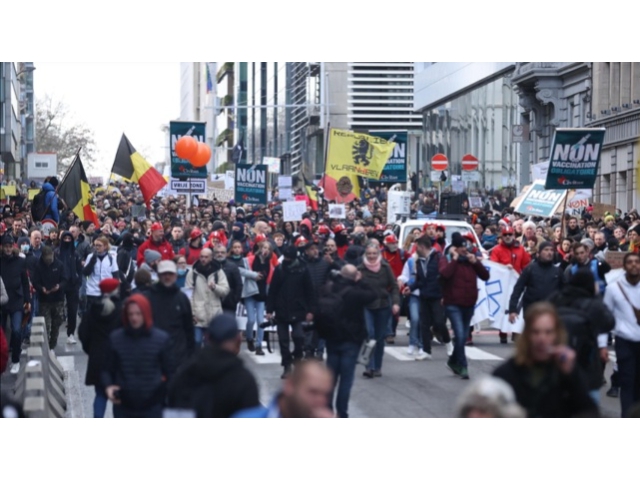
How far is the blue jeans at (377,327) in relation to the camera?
1620 centimetres

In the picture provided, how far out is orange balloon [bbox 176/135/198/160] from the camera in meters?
28.5

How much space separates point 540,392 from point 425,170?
62.8m

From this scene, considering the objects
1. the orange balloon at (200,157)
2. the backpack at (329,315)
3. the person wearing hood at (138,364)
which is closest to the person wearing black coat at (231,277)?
the backpack at (329,315)

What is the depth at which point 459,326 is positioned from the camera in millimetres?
15773

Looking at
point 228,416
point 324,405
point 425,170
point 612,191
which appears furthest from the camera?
point 425,170

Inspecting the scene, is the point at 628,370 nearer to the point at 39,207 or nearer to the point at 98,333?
the point at 98,333

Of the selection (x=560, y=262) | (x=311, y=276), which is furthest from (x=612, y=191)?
(x=311, y=276)

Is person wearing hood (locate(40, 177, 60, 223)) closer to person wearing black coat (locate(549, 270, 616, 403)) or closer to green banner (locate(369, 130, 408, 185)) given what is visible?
green banner (locate(369, 130, 408, 185))

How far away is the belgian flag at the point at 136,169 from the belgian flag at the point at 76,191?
136 inches

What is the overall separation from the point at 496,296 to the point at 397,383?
16.6ft

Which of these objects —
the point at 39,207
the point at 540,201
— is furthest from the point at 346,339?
the point at 540,201

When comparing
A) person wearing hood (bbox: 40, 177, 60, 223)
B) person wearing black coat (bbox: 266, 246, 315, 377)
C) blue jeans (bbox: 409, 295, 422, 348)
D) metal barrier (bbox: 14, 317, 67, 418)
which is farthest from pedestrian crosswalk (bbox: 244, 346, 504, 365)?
person wearing hood (bbox: 40, 177, 60, 223)

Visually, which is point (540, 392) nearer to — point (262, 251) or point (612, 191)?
point (262, 251)
